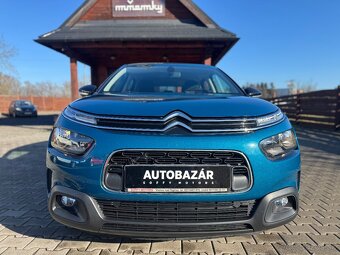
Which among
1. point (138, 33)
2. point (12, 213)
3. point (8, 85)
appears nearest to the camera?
point (12, 213)

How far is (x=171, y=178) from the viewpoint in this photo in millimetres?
1991

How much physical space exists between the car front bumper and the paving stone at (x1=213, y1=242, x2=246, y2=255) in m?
0.39

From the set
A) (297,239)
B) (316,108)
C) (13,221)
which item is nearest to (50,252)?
(13,221)

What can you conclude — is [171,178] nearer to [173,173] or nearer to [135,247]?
[173,173]

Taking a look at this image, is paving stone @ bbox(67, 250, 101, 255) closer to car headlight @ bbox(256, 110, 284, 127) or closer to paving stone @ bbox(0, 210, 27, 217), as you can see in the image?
paving stone @ bbox(0, 210, 27, 217)

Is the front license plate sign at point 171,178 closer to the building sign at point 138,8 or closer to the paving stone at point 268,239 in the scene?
the paving stone at point 268,239

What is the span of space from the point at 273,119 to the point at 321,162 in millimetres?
4331

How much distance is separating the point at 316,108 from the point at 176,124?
37.8 ft

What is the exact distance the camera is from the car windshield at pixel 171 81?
3.33 meters

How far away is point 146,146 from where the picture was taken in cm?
199

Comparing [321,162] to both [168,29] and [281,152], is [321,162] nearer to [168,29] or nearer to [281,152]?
[281,152]

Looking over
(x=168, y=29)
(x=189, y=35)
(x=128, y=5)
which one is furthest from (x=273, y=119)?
(x=128, y=5)

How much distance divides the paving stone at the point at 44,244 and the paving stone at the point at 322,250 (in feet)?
6.67

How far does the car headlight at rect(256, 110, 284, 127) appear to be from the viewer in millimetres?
2195
